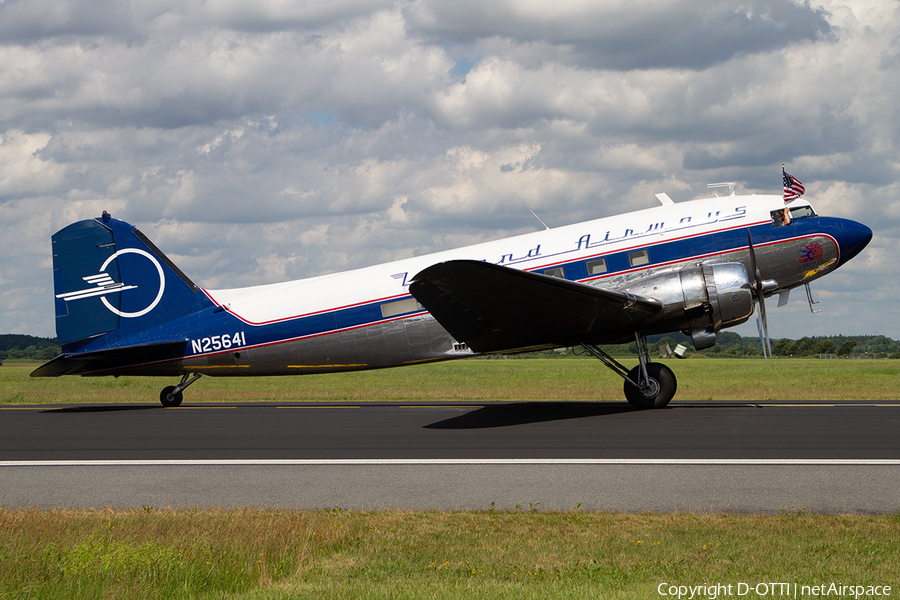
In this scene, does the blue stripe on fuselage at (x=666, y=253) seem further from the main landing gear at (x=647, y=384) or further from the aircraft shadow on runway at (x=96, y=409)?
the aircraft shadow on runway at (x=96, y=409)

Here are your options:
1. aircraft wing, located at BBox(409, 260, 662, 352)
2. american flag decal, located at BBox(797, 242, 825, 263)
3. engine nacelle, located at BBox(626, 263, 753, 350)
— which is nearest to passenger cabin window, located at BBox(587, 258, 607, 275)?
engine nacelle, located at BBox(626, 263, 753, 350)

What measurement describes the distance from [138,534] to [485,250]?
11.6m

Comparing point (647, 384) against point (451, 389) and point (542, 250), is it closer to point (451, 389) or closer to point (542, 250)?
point (542, 250)

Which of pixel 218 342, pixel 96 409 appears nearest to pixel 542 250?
pixel 218 342

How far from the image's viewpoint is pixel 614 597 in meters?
4.73

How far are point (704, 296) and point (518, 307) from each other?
155 inches

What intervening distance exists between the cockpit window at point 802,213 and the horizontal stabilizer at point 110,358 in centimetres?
1524

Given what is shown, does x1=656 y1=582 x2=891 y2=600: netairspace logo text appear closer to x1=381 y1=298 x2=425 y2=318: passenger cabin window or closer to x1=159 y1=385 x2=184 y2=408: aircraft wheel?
x1=381 y1=298 x2=425 y2=318: passenger cabin window

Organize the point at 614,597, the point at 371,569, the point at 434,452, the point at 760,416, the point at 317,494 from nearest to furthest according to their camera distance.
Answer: the point at 614,597
the point at 371,569
the point at 317,494
the point at 434,452
the point at 760,416

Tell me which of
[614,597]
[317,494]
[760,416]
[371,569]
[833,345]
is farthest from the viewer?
[833,345]

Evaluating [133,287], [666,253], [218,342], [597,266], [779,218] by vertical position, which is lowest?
[218,342]

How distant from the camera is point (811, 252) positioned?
15484 mm

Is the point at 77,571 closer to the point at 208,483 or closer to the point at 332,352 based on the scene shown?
the point at 208,483

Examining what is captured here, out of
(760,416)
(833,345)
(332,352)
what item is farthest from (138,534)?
(833,345)
